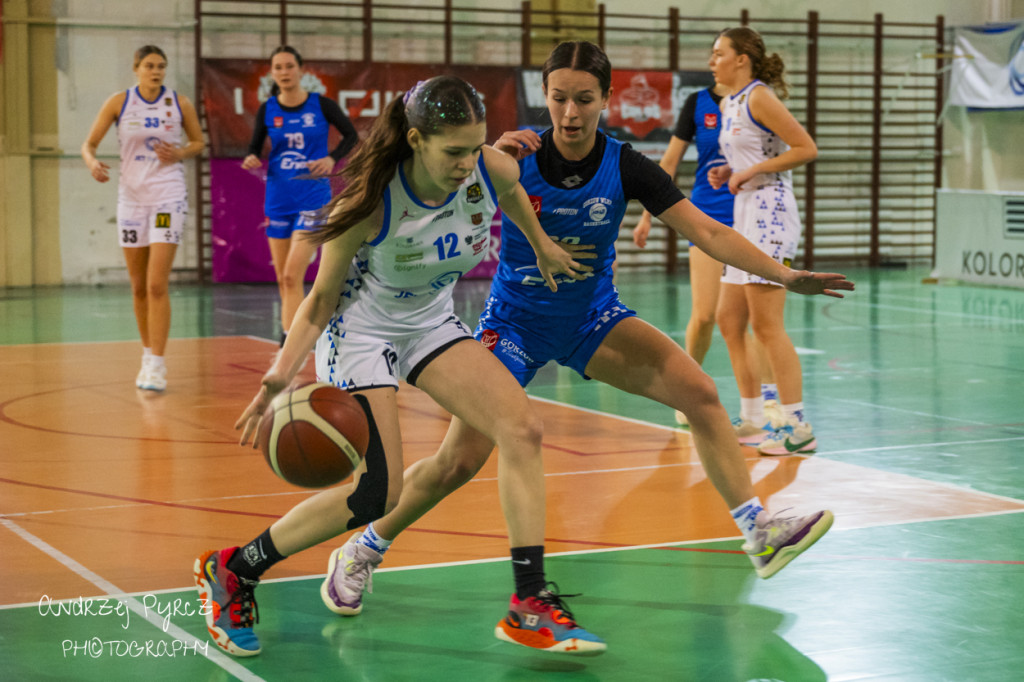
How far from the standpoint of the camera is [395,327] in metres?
3.53

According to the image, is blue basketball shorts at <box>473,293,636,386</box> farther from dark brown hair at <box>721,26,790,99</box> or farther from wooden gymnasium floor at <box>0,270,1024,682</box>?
dark brown hair at <box>721,26,790,99</box>

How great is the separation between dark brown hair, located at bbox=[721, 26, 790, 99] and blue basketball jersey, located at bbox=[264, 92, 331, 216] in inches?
151

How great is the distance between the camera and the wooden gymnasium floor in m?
3.35

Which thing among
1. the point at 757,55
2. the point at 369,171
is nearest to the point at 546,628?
the point at 369,171

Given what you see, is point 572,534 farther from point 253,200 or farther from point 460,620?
point 253,200

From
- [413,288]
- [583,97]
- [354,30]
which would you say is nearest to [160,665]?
[413,288]

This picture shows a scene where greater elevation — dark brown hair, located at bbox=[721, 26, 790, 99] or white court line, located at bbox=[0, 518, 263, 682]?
dark brown hair, located at bbox=[721, 26, 790, 99]

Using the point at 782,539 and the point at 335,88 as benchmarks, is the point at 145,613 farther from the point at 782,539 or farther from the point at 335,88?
the point at 335,88

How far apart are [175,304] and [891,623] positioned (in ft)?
36.2

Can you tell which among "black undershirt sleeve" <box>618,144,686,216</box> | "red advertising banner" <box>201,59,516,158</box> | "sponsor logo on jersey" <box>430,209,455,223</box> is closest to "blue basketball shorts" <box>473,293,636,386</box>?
"black undershirt sleeve" <box>618,144,686,216</box>

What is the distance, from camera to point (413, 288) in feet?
11.6

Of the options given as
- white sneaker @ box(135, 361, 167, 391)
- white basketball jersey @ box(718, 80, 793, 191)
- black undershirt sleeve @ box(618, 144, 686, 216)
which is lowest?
white sneaker @ box(135, 361, 167, 391)

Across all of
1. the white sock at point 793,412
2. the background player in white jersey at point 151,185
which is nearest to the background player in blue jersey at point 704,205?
the white sock at point 793,412

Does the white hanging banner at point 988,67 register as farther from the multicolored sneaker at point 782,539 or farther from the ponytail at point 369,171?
the ponytail at point 369,171
